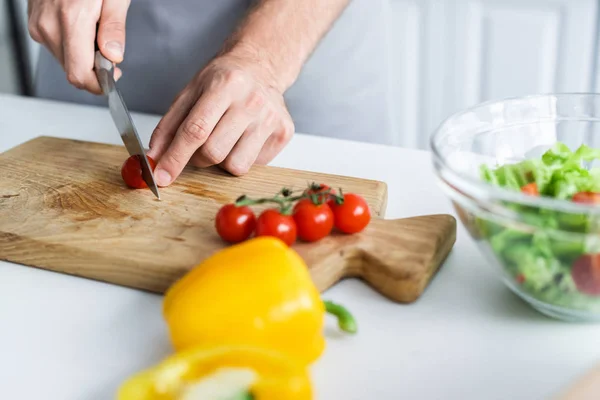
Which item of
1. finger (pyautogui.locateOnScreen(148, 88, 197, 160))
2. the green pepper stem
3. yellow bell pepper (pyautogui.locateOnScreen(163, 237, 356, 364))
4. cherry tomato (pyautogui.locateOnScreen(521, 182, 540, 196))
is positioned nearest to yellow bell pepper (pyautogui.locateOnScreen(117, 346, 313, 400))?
yellow bell pepper (pyautogui.locateOnScreen(163, 237, 356, 364))

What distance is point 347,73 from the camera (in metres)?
1.68

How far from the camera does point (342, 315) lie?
2.61ft

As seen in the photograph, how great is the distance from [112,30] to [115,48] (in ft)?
0.12

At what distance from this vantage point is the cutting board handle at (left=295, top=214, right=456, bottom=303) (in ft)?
2.92

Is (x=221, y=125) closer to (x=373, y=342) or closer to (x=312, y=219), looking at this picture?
(x=312, y=219)

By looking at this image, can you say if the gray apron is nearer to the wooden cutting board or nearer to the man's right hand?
the man's right hand

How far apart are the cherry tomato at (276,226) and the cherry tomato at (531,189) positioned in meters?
→ 0.31

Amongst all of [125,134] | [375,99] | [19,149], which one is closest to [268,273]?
[125,134]

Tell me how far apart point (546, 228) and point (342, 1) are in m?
0.97

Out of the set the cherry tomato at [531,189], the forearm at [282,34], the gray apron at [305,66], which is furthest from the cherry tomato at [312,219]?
the gray apron at [305,66]

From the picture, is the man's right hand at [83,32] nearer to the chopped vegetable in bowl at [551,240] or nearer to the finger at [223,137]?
the finger at [223,137]

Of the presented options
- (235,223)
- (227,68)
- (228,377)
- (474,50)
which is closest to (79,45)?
(227,68)

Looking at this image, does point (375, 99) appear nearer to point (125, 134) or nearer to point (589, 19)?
point (125, 134)

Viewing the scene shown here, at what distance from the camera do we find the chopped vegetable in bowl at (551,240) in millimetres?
714
